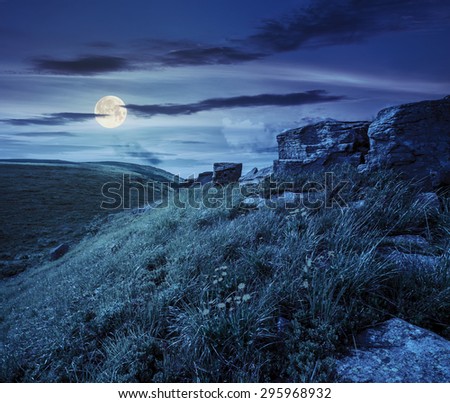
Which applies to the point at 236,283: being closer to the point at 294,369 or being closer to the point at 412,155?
the point at 294,369

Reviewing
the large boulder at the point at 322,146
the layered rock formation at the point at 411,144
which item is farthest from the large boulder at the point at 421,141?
the large boulder at the point at 322,146

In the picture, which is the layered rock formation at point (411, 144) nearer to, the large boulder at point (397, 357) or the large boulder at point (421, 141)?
the large boulder at point (421, 141)

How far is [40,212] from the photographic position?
29109 millimetres

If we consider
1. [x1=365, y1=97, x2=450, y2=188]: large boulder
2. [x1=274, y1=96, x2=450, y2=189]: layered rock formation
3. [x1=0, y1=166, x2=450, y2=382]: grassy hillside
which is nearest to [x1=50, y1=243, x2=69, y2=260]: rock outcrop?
[x1=0, y1=166, x2=450, y2=382]: grassy hillside

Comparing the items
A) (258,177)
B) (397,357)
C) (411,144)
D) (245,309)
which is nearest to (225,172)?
(258,177)

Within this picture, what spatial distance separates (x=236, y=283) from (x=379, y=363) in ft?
5.76

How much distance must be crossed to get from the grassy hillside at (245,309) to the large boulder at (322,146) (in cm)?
363

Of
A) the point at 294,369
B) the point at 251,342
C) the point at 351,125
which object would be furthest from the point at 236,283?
the point at 351,125

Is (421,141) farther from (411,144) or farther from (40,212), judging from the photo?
(40,212)

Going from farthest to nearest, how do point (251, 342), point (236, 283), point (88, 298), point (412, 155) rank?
point (412, 155) → point (88, 298) → point (236, 283) → point (251, 342)

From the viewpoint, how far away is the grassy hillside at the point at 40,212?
2047 cm

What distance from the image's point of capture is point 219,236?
17.3 ft

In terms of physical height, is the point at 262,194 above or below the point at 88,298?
above

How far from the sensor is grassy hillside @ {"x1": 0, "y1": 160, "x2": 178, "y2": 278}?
20.5 m
